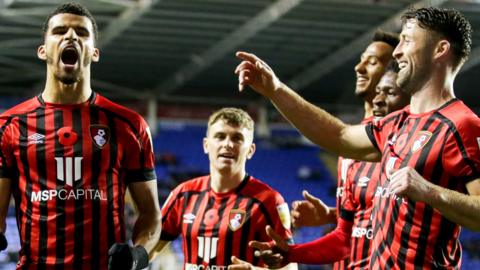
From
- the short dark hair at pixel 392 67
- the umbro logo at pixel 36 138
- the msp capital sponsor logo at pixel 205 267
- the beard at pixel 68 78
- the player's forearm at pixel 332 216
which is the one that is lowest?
the msp capital sponsor logo at pixel 205 267

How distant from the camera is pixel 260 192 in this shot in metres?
5.39

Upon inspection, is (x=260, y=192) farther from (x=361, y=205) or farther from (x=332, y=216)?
(x=361, y=205)

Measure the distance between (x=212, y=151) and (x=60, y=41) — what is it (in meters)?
1.74

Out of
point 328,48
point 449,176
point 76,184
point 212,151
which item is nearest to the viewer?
point 449,176

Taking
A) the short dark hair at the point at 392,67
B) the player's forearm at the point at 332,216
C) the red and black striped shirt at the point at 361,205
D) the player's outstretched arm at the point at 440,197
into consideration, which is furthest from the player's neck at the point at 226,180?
the player's outstretched arm at the point at 440,197

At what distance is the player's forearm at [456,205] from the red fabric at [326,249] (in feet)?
3.34

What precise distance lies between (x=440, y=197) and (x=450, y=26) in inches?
33.2

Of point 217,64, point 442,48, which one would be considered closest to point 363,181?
point 442,48

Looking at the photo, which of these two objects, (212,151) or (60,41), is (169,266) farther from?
(60,41)

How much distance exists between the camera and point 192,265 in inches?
205

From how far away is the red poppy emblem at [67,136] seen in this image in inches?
157

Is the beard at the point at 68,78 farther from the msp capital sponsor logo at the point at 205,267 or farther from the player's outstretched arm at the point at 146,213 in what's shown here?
the msp capital sponsor logo at the point at 205,267

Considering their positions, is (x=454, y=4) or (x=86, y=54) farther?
(x=454, y=4)

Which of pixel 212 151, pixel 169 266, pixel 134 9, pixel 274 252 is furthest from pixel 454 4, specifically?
pixel 274 252
